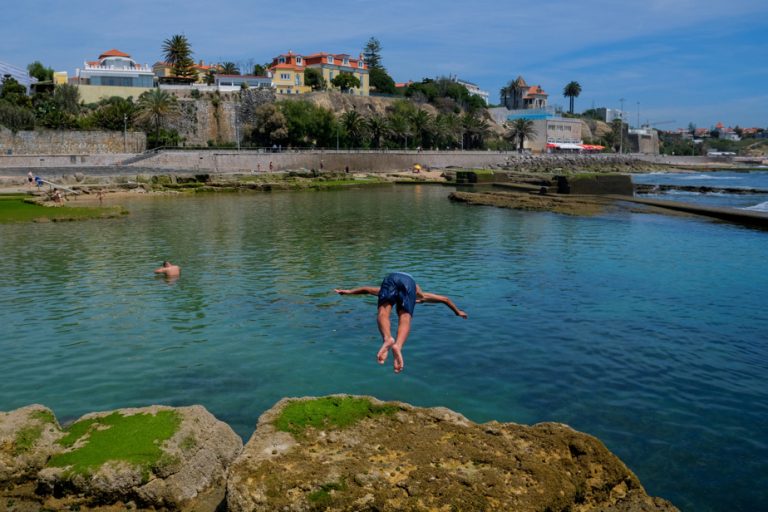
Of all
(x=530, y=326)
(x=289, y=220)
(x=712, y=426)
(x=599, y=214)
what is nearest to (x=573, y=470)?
(x=712, y=426)

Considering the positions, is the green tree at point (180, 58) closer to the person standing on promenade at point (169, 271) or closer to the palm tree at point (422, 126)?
the palm tree at point (422, 126)

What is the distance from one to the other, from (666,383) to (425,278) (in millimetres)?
10437

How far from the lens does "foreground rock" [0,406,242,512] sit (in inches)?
285

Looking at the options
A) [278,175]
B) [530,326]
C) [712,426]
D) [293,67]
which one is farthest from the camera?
[293,67]

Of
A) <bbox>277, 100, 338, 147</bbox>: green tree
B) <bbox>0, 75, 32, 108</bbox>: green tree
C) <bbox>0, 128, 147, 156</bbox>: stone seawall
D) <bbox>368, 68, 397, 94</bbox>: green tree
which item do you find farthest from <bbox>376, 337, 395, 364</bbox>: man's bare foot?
<bbox>368, 68, 397, 94</bbox>: green tree

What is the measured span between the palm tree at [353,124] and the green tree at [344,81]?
111 ft

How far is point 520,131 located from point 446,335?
134 metres

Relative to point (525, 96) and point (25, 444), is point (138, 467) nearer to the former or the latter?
point (25, 444)

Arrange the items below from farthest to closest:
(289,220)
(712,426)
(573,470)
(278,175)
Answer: (278,175)
(289,220)
(712,426)
(573,470)

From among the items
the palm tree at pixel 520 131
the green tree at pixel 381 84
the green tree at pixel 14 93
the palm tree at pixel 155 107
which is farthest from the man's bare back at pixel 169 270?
the green tree at pixel 381 84

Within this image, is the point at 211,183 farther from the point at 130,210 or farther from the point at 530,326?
the point at 530,326

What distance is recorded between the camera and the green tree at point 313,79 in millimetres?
135000

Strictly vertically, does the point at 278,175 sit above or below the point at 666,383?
above

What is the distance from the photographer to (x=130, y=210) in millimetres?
44031
